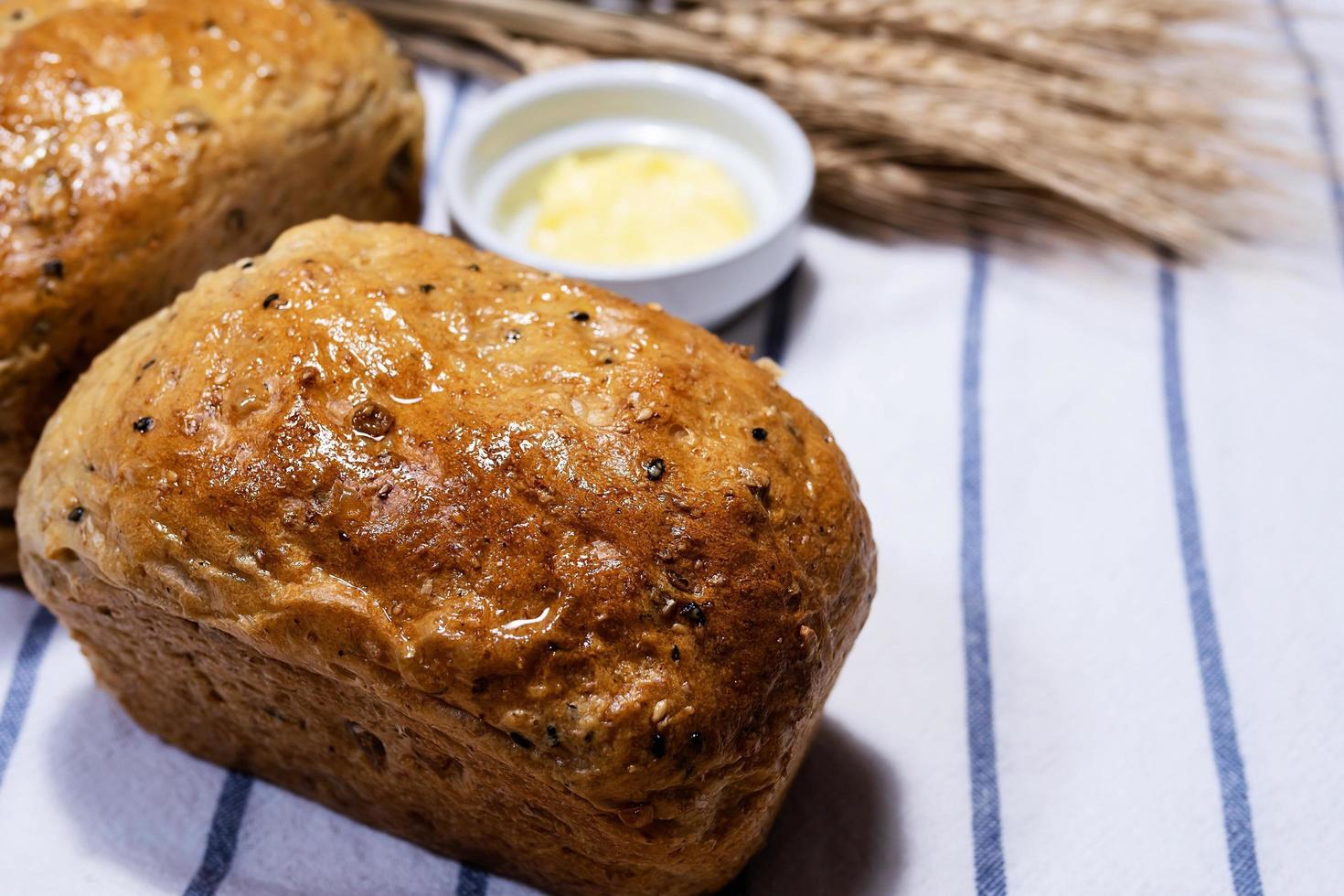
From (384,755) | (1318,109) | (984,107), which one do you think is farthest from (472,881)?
(1318,109)

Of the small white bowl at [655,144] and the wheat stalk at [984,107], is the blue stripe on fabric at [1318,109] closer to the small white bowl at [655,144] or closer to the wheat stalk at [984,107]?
the wheat stalk at [984,107]

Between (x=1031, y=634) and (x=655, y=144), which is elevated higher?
(x=655, y=144)

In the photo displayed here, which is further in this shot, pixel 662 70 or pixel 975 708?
pixel 662 70

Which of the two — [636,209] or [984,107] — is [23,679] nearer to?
[636,209]

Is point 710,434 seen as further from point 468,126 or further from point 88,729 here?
point 468,126

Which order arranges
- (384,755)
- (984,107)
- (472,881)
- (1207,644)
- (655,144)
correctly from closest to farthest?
1. (384,755)
2. (472,881)
3. (1207,644)
4. (984,107)
5. (655,144)

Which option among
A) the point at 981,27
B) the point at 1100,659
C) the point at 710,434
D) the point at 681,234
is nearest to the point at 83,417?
the point at 710,434

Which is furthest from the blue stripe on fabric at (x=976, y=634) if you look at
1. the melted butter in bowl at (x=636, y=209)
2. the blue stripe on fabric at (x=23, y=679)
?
the blue stripe on fabric at (x=23, y=679)
